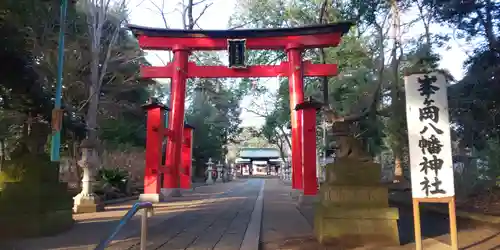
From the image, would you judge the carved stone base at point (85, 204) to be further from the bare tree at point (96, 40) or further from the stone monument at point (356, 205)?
the stone monument at point (356, 205)

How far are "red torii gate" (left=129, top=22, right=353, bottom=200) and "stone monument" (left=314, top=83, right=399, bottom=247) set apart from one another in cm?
840

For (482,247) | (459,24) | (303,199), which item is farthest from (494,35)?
(303,199)

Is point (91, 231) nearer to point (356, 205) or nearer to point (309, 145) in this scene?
point (356, 205)

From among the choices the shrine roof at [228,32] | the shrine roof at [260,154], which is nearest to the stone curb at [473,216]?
the shrine roof at [228,32]

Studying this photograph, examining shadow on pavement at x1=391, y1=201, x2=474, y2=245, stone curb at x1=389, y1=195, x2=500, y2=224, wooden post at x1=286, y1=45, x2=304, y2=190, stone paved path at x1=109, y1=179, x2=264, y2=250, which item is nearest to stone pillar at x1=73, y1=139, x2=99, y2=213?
stone paved path at x1=109, y1=179, x2=264, y2=250

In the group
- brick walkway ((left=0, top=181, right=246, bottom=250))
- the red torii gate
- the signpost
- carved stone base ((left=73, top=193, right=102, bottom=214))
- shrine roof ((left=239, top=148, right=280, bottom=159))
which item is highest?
the red torii gate

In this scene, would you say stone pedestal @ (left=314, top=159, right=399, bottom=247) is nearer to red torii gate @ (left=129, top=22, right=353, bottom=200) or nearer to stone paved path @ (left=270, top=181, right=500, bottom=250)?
stone paved path @ (left=270, top=181, right=500, bottom=250)

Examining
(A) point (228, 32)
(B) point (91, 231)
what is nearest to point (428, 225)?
(B) point (91, 231)

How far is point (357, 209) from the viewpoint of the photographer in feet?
22.2

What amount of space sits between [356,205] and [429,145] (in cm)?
182

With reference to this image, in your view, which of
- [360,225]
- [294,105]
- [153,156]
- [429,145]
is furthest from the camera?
[294,105]

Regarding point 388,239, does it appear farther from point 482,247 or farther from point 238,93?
point 238,93

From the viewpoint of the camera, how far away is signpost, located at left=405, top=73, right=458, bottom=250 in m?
5.37

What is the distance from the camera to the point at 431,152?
18.0 ft
